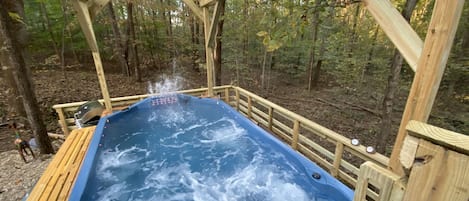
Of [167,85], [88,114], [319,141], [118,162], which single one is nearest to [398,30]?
[118,162]

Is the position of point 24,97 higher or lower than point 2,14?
lower

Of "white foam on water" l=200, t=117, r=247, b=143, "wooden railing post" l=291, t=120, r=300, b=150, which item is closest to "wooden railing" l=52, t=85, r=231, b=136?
"white foam on water" l=200, t=117, r=247, b=143

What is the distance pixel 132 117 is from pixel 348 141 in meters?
4.02

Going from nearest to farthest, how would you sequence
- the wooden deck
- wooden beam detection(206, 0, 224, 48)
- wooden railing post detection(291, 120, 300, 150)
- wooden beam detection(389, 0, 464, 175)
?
1. wooden beam detection(389, 0, 464, 175)
2. the wooden deck
3. wooden railing post detection(291, 120, 300, 150)
4. wooden beam detection(206, 0, 224, 48)

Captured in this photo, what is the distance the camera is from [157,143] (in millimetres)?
3904

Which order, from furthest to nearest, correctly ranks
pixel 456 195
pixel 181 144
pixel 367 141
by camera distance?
pixel 367 141, pixel 181 144, pixel 456 195

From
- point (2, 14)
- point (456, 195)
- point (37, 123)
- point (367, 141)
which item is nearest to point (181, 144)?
point (37, 123)

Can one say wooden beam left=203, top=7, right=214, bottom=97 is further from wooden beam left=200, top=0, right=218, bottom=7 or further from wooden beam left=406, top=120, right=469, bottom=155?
wooden beam left=406, top=120, right=469, bottom=155

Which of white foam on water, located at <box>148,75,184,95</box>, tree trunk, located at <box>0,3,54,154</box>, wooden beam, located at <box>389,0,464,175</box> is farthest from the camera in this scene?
white foam on water, located at <box>148,75,184,95</box>

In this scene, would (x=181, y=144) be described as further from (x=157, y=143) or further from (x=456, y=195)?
(x=456, y=195)

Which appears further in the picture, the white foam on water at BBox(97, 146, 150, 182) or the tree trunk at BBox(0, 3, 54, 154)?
the white foam on water at BBox(97, 146, 150, 182)

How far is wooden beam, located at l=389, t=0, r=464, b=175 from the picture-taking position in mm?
923

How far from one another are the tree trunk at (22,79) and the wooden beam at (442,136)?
13.6 feet

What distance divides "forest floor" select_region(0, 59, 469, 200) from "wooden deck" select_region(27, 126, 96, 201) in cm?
76
